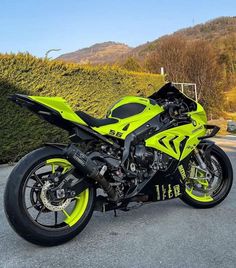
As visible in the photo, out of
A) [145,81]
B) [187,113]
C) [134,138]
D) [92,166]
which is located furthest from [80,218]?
[145,81]

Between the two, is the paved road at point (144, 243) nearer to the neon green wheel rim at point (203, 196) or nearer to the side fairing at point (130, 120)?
the neon green wheel rim at point (203, 196)

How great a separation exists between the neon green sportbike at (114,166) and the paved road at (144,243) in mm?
154

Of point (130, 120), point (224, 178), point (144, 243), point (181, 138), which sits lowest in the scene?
point (144, 243)

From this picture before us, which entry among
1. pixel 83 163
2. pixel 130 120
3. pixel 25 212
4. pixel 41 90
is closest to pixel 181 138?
pixel 130 120

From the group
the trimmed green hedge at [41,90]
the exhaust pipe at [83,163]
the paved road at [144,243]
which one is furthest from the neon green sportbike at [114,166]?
the trimmed green hedge at [41,90]

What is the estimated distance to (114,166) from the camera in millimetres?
3098

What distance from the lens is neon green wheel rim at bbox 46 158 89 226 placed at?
293 cm

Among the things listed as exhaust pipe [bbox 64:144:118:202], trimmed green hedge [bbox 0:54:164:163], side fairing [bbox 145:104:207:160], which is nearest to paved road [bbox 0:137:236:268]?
exhaust pipe [bbox 64:144:118:202]

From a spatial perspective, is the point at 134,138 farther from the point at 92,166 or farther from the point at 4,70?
the point at 4,70

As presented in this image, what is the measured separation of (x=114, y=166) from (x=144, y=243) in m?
0.65

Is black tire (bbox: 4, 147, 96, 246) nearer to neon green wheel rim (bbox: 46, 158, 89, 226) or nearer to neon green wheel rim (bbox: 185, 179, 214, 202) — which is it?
neon green wheel rim (bbox: 46, 158, 89, 226)

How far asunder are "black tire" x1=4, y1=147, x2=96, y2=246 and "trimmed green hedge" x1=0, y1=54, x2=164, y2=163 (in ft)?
14.7

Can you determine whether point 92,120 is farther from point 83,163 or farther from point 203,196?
point 203,196

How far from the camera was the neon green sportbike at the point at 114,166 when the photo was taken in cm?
278
